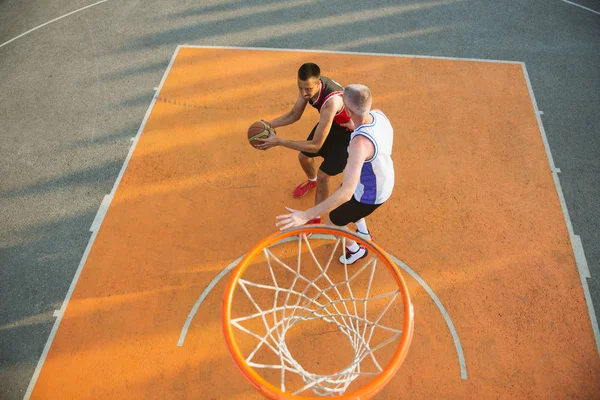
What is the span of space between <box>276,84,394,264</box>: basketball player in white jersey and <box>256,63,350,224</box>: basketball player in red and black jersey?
613 millimetres

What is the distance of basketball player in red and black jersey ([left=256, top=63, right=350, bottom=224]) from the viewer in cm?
419

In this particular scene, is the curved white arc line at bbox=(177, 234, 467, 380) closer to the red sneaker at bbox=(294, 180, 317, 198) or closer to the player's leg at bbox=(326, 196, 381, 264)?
the red sneaker at bbox=(294, 180, 317, 198)

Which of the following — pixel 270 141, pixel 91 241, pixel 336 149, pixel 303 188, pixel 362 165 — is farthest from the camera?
pixel 303 188

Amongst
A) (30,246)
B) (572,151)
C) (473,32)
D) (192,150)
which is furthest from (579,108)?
(30,246)

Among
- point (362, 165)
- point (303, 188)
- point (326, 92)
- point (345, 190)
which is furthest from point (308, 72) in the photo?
point (303, 188)

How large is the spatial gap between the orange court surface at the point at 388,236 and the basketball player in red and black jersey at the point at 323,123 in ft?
3.70

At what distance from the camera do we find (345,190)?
3.32m

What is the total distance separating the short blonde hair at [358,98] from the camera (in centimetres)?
338

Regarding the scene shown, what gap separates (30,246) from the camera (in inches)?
219

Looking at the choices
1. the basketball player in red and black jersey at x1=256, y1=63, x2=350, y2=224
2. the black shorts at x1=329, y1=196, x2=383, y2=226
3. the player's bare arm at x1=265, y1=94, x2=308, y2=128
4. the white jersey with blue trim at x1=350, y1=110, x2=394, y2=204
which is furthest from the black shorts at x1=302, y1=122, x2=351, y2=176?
the white jersey with blue trim at x1=350, y1=110, x2=394, y2=204

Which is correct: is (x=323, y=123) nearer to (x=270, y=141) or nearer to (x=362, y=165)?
(x=270, y=141)

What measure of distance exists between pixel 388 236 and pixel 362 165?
6.71 feet

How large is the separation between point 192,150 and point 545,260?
528 cm

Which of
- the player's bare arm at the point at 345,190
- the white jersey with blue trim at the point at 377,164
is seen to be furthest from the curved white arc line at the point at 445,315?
the player's bare arm at the point at 345,190
